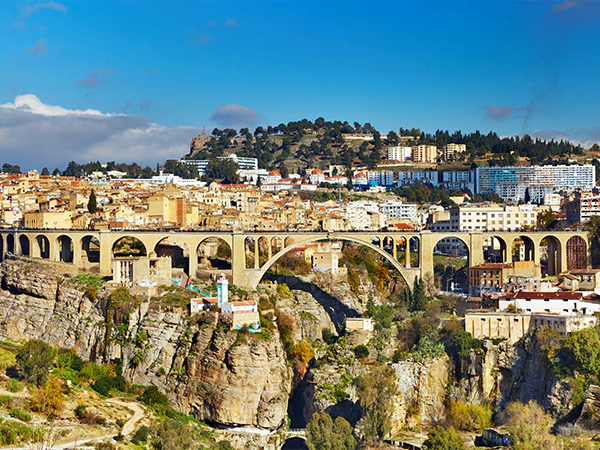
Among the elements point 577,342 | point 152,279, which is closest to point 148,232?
point 152,279

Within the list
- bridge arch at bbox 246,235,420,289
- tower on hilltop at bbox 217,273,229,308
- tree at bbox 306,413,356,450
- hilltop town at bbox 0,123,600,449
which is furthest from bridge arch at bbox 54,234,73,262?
tree at bbox 306,413,356,450

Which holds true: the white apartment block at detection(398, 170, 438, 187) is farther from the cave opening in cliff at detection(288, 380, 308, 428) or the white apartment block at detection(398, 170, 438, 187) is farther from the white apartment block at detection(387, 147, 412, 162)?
the cave opening in cliff at detection(288, 380, 308, 428)

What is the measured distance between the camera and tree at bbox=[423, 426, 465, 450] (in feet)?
121

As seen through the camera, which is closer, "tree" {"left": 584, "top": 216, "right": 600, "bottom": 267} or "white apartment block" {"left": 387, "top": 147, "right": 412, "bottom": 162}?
"tree" {"left": 584, "top": 216, "right": 600, "bottom": 267}

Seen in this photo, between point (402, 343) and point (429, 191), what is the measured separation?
65719 mm

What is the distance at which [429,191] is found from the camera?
114062 mm

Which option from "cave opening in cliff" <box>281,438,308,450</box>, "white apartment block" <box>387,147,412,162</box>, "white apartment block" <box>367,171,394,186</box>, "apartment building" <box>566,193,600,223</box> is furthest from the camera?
"white apartment block" <box>387,147,412,162</box>

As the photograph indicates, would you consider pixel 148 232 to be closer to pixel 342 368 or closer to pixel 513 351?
pixel 342 368

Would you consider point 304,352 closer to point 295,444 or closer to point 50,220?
point 295,444

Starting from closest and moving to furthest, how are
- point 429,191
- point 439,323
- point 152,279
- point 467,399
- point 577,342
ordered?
point 577,342
point 467,399
point 439,323
point 152,279
point 429,191

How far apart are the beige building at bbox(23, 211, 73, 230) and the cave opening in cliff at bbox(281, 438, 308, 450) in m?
25.4

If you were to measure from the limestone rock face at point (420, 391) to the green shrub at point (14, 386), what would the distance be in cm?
1650

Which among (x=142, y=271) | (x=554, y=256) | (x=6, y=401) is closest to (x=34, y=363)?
(x=6, y=401)

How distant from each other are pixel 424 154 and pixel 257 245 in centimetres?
8523
